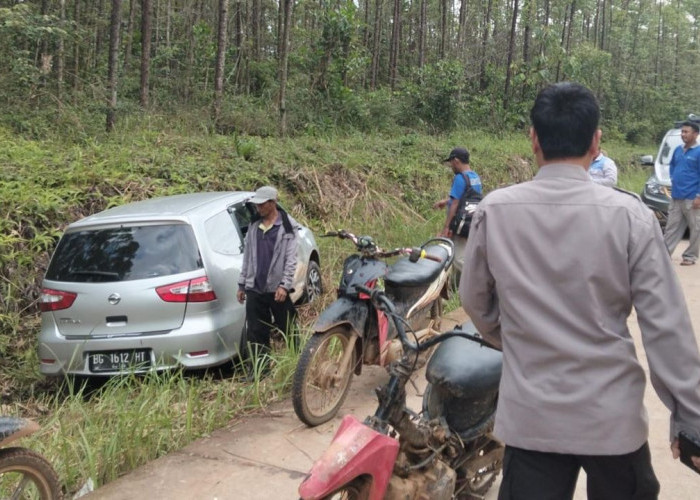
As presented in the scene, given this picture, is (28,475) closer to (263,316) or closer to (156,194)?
(263,316)

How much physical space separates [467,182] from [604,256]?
539 centimetres

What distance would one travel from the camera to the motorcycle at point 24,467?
3.05 meters

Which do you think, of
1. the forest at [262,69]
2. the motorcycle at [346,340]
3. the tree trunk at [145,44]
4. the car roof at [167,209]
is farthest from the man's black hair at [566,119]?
the tree trunk at [145,44]

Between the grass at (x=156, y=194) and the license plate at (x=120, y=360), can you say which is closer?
the grass at (x=156, y=194)

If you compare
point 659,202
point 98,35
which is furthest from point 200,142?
point 98,35

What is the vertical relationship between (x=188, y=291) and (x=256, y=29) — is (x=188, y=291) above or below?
below

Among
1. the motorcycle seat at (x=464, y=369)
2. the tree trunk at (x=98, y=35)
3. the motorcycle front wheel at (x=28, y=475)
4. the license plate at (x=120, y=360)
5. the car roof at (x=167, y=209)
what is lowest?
the license plate at (x=120, y=360)

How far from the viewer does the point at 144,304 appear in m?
5.21

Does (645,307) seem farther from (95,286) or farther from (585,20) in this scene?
(585,20)

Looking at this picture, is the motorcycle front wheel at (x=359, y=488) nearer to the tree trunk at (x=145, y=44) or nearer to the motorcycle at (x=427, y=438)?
the motorcycle at (x=427, y=438)

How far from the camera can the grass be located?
4.20 meters

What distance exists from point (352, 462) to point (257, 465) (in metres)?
1.64

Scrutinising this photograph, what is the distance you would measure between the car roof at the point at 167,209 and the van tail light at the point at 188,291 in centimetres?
59

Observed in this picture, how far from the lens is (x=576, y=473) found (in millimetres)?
2074
